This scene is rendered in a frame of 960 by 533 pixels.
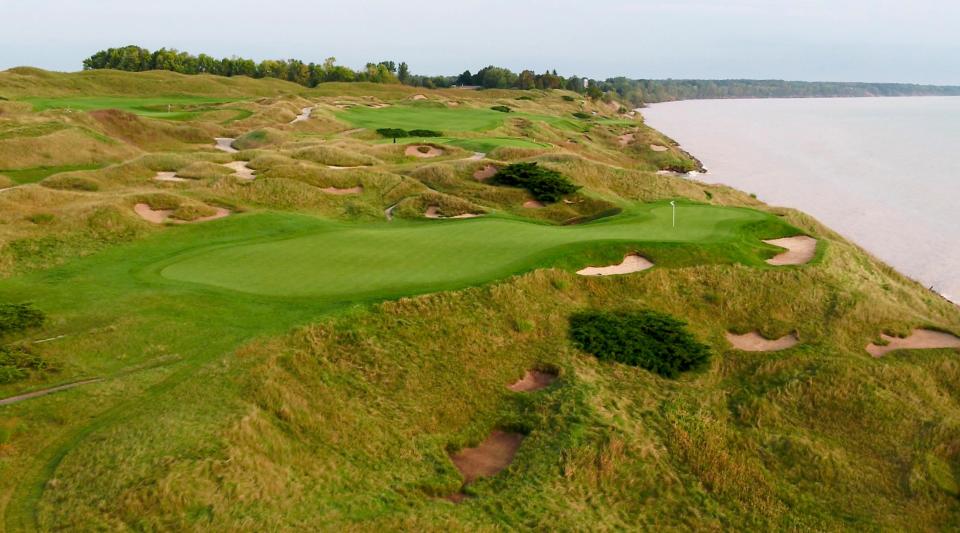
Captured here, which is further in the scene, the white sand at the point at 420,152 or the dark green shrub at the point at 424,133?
the dark green shrub at the point at 424,133

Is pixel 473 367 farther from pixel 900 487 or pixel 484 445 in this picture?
pixel 900 487

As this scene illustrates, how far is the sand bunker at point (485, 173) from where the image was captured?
3288 cm

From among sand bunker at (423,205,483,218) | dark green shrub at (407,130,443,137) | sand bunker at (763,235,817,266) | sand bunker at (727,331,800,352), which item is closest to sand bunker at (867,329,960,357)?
sand bunker at (727,331,800,352)

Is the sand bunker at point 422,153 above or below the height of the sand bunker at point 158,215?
above

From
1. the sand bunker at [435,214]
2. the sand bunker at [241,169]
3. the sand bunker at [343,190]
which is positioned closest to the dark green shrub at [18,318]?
the sand bunker at [435,214]

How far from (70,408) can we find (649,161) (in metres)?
60.0

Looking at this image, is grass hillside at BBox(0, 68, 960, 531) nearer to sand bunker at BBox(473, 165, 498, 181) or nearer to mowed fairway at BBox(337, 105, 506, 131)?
sand bunker at BBox(473, 165, 498, 181)

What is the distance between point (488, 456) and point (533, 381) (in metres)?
2.86

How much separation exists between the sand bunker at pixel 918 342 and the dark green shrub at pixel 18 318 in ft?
Result: 66.5

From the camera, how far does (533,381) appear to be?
1451cm

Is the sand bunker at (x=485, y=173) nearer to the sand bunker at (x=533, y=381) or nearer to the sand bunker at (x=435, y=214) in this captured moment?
the sand bunker at (x=435, y=214)

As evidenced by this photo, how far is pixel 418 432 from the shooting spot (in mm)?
12078

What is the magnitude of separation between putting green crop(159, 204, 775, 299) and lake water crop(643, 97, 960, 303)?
769 inches

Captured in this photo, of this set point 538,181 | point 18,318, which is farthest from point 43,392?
point 538,181
